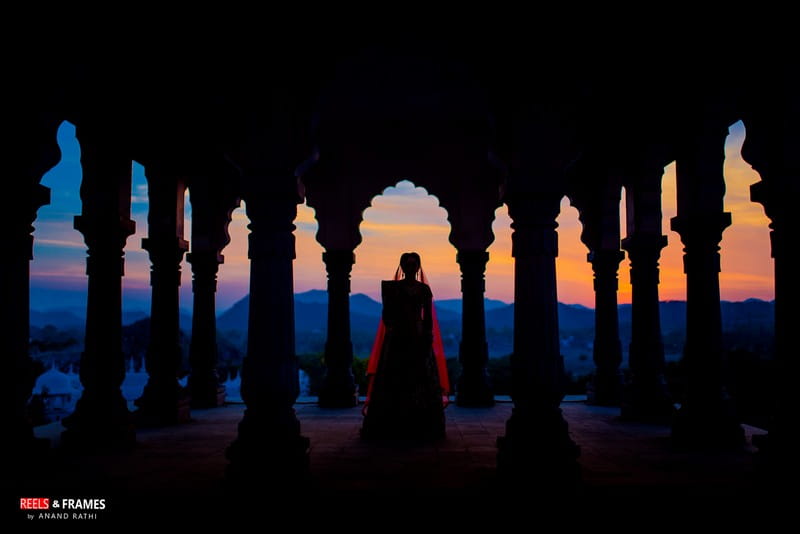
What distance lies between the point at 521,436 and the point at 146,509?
331 cm

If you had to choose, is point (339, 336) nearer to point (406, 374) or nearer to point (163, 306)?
point (163, 306)

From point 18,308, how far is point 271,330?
2469mm

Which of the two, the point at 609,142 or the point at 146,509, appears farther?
the point at 609,142

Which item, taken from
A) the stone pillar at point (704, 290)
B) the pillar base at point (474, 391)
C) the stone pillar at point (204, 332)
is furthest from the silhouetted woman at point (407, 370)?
the stone pillar at point (204, 332)

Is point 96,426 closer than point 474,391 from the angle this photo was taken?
Yes

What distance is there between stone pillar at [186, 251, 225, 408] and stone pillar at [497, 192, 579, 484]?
8066 mm

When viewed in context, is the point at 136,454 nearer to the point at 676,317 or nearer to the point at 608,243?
the point at 608,243

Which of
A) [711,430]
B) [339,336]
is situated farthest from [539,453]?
[339,336]

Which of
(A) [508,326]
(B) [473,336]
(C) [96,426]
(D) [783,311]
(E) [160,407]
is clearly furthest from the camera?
(A) [508,326]

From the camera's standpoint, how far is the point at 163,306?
391 inches

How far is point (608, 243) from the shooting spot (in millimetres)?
11820

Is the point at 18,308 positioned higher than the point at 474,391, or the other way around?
the point at 18,308

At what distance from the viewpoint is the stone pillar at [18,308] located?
5.60m

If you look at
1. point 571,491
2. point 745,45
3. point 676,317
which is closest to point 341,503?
point 571,491
